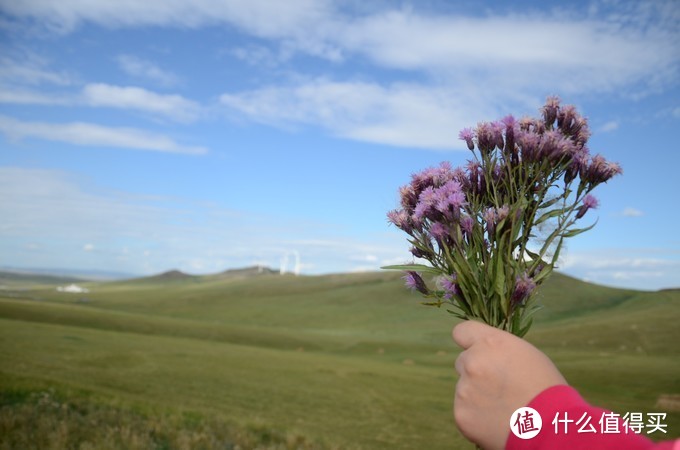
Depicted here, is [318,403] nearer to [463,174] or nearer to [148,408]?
[148,408]

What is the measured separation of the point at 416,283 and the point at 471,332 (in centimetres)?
100

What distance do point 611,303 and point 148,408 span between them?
7607 cm

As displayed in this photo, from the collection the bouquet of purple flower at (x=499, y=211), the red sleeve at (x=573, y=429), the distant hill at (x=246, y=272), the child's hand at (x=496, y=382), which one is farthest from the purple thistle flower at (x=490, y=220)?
the distant hill at (x=246, y=272)

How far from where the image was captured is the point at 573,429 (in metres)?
1.29

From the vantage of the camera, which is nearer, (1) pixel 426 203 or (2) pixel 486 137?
(1) pixel 426 203

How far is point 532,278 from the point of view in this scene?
2664mm

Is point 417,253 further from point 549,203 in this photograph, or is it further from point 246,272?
point 246,272

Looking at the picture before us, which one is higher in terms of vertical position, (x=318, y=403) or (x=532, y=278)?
(x=532, y=278)

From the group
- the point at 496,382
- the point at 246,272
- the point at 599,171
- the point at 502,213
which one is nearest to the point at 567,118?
the point at 599,171

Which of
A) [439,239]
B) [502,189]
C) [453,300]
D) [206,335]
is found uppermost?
[502,189]

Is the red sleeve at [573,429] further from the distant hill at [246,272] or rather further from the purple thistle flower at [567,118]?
the distant hill at [246,272]

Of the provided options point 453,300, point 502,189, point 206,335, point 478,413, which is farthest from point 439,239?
point 206,335

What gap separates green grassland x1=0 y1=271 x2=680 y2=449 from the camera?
31.6 feet

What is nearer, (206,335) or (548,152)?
(548,152)
